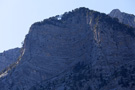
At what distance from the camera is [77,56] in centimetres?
11562

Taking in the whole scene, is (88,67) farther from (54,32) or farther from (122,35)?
(54,32)

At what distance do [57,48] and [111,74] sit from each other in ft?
94.7

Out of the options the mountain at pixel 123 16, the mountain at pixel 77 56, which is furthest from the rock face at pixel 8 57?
the mountain at pixel 123 16

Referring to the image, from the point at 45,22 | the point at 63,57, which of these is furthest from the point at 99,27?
the point at 45,22

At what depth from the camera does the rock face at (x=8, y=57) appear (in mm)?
158625

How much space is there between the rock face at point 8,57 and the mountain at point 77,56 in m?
36.2

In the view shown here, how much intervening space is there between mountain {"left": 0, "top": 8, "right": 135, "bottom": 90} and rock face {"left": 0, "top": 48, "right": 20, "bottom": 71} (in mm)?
36172

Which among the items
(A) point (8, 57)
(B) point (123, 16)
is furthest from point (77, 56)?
(B) point (123, 16)

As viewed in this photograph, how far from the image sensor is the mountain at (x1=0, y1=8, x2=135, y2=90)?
98.2 meters

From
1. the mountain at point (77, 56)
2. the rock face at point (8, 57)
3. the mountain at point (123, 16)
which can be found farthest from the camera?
the mountain at point (123, 16)

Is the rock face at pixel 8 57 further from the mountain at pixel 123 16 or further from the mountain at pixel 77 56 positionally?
the mountain at pixel 123 16

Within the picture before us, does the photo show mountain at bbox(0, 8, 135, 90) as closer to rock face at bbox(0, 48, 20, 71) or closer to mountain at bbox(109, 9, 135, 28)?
mountain at bbox(109, 9, 135, 28)

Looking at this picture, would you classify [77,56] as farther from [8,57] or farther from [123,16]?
[123,16]

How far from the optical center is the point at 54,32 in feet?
413
